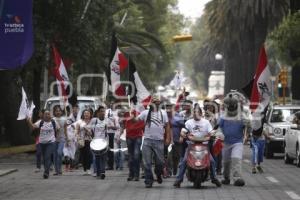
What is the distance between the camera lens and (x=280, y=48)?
36.2 meters

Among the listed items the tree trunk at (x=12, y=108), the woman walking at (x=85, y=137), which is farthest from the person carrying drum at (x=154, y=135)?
the tree trunk at (x=12, y=108)

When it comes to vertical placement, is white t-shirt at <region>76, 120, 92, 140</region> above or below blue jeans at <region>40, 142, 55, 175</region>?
above

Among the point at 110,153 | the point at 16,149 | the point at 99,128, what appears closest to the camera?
the point at 99,128

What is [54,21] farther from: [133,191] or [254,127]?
[133,191]

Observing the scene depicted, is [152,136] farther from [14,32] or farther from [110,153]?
[110,153]

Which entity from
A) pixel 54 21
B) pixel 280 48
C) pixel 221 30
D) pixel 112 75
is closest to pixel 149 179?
pixel 112 75

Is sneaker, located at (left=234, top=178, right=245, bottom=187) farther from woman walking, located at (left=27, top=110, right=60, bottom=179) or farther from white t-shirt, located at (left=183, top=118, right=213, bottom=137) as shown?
woman walking, located at (left=27, top=110, right=60, bottom=179)

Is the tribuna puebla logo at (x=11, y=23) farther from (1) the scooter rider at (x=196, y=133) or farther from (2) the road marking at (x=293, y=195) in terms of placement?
(2) the road marking at (x=293, y=195)

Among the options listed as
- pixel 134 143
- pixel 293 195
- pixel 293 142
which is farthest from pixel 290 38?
pixel 293 195

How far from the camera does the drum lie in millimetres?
22812

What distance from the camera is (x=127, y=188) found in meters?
19.9

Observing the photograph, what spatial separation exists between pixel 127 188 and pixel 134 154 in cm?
220

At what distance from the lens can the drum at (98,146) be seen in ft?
74.8

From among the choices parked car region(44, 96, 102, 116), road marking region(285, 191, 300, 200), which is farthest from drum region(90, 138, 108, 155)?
parked car region(44, 96, 102, 116)
